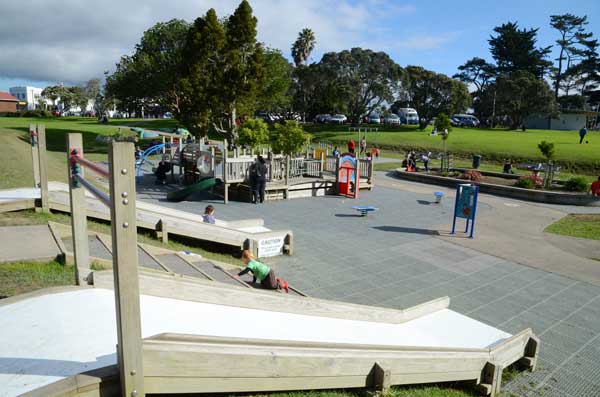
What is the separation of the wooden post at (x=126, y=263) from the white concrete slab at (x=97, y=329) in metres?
0.41

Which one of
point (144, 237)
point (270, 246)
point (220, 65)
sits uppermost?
point (220, 65)

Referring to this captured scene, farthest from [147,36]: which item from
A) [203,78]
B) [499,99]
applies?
[499,99]

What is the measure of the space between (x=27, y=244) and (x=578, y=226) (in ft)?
56.7

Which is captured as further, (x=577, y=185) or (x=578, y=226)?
(x=577, y=185)

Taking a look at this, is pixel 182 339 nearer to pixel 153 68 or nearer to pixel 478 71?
pixel 153 68

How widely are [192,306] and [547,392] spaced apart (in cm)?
463

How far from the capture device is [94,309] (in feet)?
13.1

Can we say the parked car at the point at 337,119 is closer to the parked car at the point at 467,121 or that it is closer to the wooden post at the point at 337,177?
the parked car at the point at 467,121

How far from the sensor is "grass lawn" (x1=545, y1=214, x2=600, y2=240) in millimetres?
14578

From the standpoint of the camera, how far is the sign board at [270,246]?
10.5 metres

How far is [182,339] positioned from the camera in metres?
2.98

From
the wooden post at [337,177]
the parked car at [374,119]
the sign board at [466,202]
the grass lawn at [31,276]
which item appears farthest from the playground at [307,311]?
the parked car at [374,119]

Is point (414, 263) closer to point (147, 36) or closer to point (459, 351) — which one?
point (459, 351)

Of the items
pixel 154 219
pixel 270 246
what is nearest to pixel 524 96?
pixel 270 246
